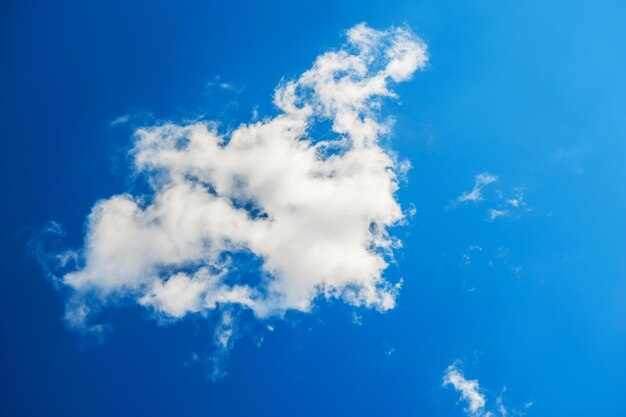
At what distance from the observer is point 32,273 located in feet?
149

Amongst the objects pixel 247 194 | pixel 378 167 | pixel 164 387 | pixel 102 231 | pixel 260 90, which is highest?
pixel 260 90

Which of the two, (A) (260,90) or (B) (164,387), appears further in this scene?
(A) (260,90)

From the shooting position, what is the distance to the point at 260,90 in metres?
47.1

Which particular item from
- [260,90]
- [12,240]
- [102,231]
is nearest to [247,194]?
[260,90]

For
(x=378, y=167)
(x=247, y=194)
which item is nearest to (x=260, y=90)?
(x=247, y=194)

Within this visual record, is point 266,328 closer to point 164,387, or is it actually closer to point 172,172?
point 164,387

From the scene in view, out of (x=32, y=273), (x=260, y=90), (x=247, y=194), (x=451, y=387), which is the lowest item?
(x=451, y=387)

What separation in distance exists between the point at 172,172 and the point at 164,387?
2083cm

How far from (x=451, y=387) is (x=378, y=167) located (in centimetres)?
2229

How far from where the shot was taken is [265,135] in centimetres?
4591

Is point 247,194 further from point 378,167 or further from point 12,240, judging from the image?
point 12,240

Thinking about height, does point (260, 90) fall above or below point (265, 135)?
above

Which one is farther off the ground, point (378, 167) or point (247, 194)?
point (378, 167)

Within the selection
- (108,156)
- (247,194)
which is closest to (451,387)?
(247,194)
